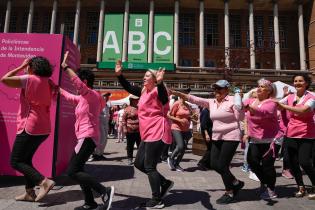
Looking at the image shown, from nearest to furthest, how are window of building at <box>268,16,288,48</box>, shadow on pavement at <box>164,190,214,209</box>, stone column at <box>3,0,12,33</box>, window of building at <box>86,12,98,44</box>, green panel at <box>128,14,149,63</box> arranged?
shadow on pavement at <box>164,190,214,209</box> → green panel at <box>128,14,149,63</box> → stone column at <box>3,0,12,33</box> → window of building at <box>268,16,288,48</box> → window of building at <box>86,12,98,44</box>

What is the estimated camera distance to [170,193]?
544cm

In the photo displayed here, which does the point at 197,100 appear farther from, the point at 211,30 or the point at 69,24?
the point at 69,24

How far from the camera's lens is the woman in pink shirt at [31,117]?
4.38 meters

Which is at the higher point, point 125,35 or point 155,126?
point 125,35

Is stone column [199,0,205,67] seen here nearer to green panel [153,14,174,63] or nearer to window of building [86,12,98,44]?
green panel [153,14,174,63]

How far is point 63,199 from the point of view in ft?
15.9

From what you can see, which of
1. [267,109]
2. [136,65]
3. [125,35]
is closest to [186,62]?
[125,35]

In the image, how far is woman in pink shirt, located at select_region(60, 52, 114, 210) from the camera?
4145 mm

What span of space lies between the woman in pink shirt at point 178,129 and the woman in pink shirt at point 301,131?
8.88 feet

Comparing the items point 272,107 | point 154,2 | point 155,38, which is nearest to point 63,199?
point 272,107

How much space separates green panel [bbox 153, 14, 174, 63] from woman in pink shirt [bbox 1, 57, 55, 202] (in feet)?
106

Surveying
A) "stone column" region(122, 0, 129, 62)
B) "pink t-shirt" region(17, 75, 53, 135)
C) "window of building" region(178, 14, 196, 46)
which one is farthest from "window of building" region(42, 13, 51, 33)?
"pink t-shirt" region(17, 75, 53, 135)

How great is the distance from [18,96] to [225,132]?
3.50 metres

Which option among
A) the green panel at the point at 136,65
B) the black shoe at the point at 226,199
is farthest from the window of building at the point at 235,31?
the black shoe at the point at 226,199
